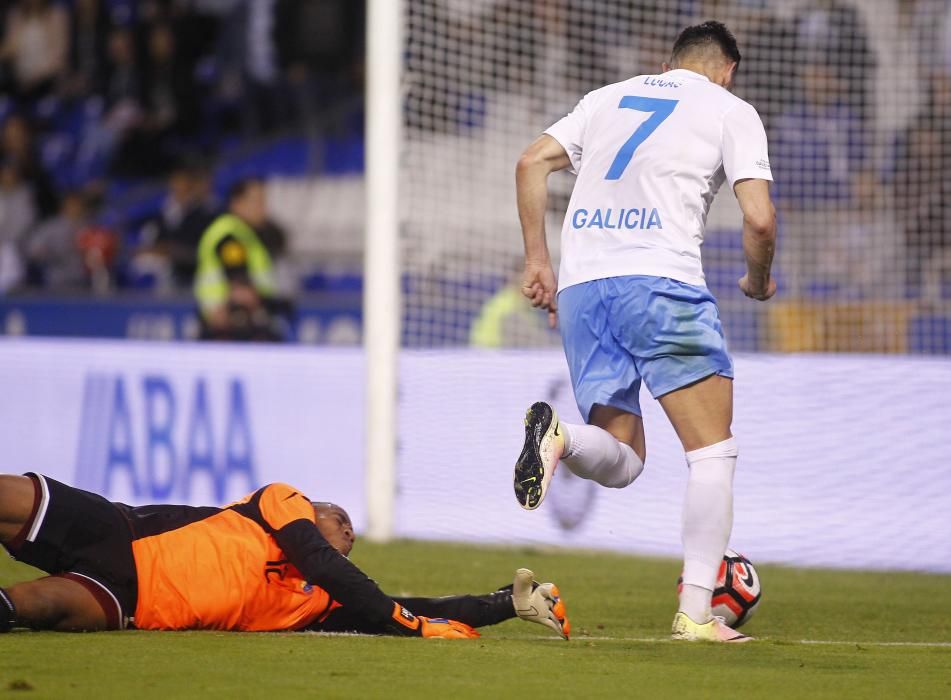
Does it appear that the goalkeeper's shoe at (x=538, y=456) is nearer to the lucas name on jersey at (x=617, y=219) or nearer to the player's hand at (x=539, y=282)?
the player's hand at (x=539, y=282)

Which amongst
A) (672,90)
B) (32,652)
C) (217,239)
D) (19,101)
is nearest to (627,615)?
(672,90)

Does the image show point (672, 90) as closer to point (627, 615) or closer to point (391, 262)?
point (627, 615)

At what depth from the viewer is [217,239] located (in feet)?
40.6

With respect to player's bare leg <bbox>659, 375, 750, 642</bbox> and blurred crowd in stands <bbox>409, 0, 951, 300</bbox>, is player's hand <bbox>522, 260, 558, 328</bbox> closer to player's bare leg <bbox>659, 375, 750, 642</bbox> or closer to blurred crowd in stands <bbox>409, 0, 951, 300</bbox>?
player's bare leg <bbox>659, 375, 750, 642</bbox>

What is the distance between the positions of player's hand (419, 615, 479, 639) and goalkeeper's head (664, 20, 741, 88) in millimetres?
2066

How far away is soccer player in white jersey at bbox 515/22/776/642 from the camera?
16.8 ft

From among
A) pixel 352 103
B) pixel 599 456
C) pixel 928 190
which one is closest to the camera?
pixel 599 456

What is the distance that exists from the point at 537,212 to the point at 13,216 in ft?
39.7

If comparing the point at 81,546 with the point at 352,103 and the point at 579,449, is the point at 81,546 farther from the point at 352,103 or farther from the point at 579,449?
the point at 352,103

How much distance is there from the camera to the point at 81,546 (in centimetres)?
495

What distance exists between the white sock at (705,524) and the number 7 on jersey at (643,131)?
991 millimetres

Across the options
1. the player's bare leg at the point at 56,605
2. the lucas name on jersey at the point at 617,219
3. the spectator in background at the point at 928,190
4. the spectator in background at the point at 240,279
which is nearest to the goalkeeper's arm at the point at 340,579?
the player's bare leg at the point at 56,605

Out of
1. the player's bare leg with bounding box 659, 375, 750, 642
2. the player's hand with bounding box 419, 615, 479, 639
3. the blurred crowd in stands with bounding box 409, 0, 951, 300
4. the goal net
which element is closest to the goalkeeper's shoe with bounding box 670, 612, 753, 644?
the player's bare leg with bounding box 659, 375, 750, 642

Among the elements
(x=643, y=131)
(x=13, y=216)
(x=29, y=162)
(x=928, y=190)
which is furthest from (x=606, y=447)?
(x=29, y=162)
